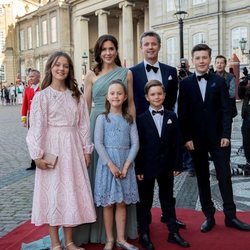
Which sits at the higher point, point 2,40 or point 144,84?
point 2,40

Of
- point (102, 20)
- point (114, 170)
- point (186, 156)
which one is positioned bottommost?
point (186, 156)

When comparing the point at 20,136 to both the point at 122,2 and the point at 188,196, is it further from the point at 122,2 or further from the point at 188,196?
the point at 122,2

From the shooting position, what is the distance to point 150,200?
14.6 ft

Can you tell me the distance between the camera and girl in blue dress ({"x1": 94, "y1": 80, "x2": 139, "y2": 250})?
4.14 meters

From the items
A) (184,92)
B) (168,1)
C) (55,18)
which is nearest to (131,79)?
(184,92)

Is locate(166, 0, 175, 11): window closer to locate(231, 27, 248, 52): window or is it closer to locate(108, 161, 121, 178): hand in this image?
locate(231, 27, 248, 52): window

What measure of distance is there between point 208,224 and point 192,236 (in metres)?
0.28

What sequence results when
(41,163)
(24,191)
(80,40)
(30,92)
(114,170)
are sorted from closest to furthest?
(41,163)
(114,170)
(24,191)
(30,92)
(80,40)

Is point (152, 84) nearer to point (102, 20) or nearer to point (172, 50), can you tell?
point (172, 50)

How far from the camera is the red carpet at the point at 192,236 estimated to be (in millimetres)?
4375

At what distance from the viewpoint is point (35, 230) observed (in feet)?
16.6

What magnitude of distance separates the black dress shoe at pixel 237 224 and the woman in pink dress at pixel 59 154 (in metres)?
1.72

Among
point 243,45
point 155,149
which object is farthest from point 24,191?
point 243,45

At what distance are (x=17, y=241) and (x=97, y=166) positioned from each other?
4.37 feet
